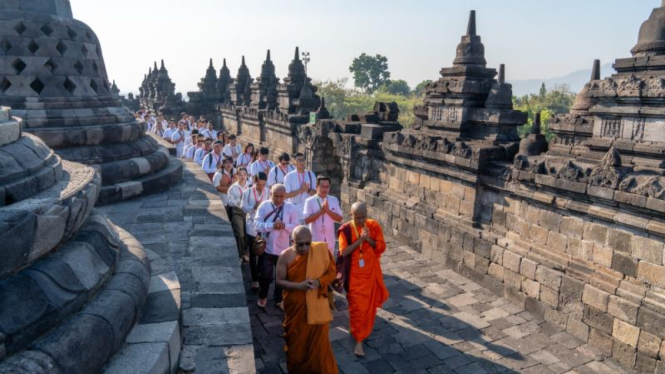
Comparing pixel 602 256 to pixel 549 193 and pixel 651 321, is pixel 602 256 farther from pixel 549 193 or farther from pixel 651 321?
pixel 549 193

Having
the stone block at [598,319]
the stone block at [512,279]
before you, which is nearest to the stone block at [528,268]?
the stone block at [512,279]

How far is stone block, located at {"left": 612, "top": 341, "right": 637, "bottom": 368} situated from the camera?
5285 mm

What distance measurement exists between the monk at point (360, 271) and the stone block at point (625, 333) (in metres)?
2.84

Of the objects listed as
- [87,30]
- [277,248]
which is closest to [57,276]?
[277,248]

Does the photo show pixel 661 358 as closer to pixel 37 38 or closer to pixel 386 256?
pixel 386 256

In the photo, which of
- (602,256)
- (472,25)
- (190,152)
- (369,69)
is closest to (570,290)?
(602,256)

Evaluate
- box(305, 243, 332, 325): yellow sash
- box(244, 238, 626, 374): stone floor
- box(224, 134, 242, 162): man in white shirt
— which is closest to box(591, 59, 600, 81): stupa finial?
box(244, 238, 626, 374): stone floor

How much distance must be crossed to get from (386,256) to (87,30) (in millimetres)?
6282

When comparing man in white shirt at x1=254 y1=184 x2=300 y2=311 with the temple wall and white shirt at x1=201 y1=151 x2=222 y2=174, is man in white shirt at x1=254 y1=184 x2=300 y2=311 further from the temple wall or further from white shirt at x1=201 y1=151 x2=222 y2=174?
white shirt at x1=201 y1=151 x2=222 y2=174

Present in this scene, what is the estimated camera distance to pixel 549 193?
251 inches

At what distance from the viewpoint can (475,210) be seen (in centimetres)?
779

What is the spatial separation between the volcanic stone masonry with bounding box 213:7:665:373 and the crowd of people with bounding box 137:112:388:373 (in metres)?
2.51

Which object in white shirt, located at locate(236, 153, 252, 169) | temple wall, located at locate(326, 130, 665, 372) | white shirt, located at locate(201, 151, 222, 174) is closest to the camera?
temple wall, located at locate(326, 130, 665, 372)

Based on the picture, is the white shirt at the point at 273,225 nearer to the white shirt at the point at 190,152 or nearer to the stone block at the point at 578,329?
the stone block at the point at 578,329
